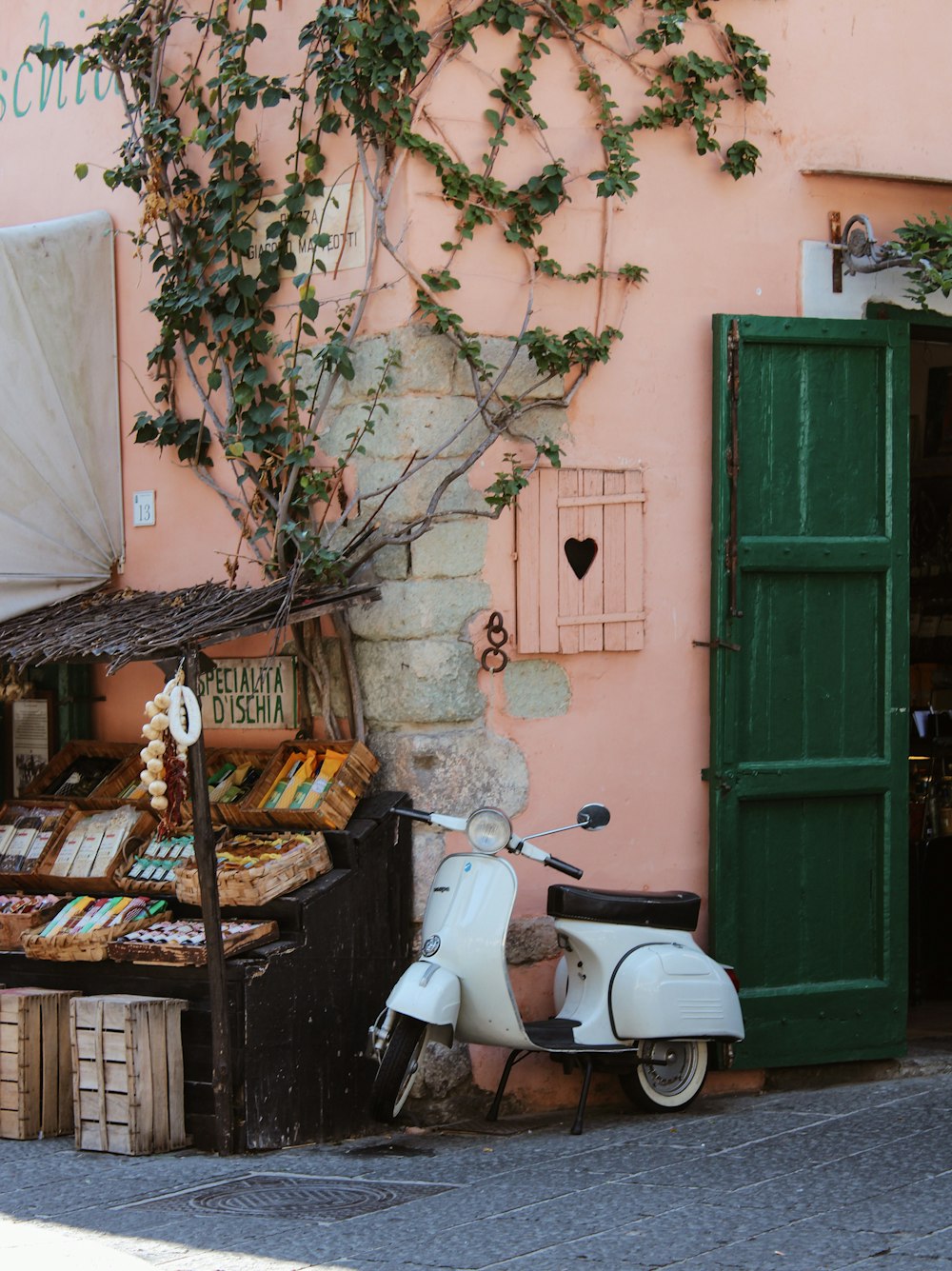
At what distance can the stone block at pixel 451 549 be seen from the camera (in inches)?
262

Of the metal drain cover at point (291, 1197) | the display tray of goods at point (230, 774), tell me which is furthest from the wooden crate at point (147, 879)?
the metal drain cover at point (291, 1197)

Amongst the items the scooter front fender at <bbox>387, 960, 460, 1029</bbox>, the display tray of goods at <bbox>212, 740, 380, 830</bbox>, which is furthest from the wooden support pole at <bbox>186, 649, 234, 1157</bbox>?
the scooter front fender at <bbox>387, 960, 460, 1029</bbox>

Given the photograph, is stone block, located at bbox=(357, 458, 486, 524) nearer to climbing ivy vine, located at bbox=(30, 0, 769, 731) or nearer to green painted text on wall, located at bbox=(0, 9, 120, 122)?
climbing ivy vine, located at bbox=(30, 0, 769, 731)

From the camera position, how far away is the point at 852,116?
7.40 metres

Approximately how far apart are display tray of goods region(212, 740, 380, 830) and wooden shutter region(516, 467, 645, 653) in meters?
0.76

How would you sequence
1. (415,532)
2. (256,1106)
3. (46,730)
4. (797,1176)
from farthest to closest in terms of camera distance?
1. (46,730)
2. (415,532)
3. (256,1106)
4. (797,1176)

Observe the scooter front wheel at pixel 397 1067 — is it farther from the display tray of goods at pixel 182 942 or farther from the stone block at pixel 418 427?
the stone block at pixel 418 427

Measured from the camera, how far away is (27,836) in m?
7.36

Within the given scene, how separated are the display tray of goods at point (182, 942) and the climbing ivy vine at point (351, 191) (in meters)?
1.27

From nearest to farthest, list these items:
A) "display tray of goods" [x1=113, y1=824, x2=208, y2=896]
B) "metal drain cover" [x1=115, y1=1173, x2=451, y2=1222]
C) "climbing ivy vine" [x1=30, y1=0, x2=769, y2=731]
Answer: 1. "metal drain cover" [x1=115, y1=1173, x2=451, y2=1222]
2. "climbing ivy vine" [x1=30, y1=0, x2=769, y2=731]
3. "display tray of goods" [x1=113, y1=824, x2=208, y2=896]

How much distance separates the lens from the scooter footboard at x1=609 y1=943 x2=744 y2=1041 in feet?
20.7

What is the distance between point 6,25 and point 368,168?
2.76 m

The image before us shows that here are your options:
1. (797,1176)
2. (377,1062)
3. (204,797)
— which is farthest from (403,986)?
(797,1176)

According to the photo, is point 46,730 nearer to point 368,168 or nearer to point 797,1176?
point 368,168
